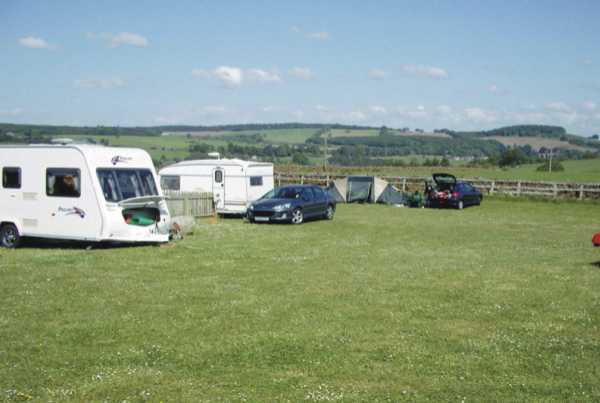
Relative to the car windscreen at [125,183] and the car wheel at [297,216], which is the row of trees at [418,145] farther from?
the car windscreen at [125,183]

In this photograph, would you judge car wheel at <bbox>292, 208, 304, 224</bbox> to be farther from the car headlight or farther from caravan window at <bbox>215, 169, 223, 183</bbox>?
caravan window at <bbox>215, 169, 223, 183</bbox>

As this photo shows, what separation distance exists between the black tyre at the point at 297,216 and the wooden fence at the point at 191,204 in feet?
15.1

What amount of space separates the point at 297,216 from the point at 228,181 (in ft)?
14.7

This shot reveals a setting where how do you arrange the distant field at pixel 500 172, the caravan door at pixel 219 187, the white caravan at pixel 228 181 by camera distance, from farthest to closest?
the distant field at pixel 500 172
the caravan door at pixel 219 187
the white caravan at pixel 228 181

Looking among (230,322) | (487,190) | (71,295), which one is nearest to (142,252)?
(71,295)

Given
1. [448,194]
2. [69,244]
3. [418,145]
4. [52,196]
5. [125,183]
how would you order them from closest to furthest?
[52,196] → [125,183] → [69,244] → [448,194] → [418,145]

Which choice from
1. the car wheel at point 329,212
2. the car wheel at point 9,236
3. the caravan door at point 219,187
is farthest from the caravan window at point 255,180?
the car wheel at point 9,236

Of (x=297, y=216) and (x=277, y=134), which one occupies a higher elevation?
(x=277, y=134)

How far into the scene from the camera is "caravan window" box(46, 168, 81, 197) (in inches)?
662

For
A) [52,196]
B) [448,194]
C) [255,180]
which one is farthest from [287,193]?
[448,194]

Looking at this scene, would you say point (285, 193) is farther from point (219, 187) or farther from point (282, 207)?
point (219, 187)

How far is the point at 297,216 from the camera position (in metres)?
24.4

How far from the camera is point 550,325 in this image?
31.2 feet

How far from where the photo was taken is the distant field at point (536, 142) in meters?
98.8
